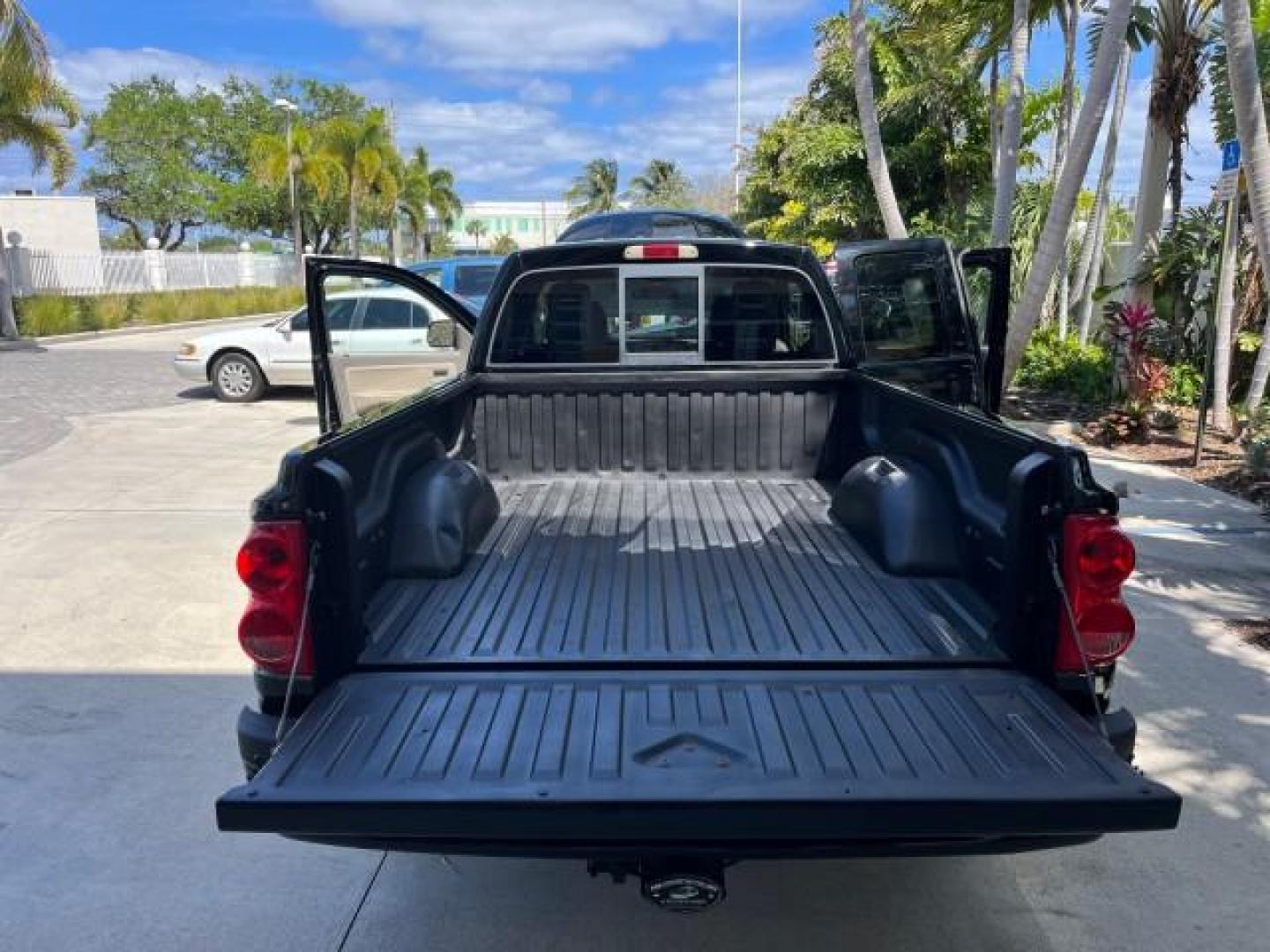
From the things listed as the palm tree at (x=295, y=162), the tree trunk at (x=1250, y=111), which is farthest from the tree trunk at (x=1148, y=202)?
the palm tree at (x=295, y=162)

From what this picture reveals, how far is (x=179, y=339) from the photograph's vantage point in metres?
24.5

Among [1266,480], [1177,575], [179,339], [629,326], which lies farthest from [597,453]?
[179,339]

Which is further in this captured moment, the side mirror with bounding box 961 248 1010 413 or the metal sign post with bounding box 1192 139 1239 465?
the metal sign post with bounding box 1192 139 1239 465

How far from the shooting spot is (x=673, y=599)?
3.27 m

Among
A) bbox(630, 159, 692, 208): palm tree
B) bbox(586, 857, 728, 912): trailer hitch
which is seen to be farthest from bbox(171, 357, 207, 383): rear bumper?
bbox(630, 159, 692, 208): palm tree

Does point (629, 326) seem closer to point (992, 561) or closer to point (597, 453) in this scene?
point (597, 453)

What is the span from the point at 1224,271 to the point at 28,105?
20671 millimetres

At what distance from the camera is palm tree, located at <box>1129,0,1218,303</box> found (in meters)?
10.4

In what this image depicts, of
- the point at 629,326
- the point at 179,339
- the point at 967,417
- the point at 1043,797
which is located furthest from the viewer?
the point at 179,339

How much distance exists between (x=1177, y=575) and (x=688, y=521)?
3.53 m

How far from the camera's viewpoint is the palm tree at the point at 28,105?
17531 millimetres

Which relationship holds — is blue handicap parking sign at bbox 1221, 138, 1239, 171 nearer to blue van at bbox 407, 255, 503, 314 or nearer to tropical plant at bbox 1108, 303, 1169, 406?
tropical plant at bbox 1108, 303, 1169, 406

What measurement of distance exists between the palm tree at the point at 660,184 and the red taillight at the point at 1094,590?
64.2 meters

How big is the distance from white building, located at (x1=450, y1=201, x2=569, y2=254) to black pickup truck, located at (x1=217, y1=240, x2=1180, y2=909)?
3716 inches
